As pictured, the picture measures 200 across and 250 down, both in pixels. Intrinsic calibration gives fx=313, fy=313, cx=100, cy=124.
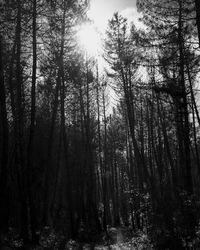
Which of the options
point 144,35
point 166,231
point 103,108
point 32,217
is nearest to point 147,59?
point 144,35

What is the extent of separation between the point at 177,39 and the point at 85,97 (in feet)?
39.6

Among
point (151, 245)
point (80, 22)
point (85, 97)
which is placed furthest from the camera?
point (85, 97)

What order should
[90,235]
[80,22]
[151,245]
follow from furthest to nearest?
[90,235] → [80,22] → [151,245]

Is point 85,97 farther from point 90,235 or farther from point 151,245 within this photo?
point 151,245

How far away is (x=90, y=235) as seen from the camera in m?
18.2

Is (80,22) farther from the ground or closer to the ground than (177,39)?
farther from the ground

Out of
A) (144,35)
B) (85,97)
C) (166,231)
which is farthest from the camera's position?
(85,97)

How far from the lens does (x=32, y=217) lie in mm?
11070

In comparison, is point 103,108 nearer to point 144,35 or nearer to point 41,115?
point 41,115

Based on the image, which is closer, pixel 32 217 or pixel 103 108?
pixel 32 217

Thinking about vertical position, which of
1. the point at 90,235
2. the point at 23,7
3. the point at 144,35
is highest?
the point at 23,7

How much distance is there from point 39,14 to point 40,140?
1160 cm

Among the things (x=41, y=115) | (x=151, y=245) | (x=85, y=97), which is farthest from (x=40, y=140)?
(x=151, y=245)

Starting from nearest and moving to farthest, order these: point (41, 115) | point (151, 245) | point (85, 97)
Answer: point (151, 245), point (41, 115), point (85, 97)
